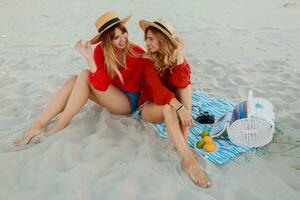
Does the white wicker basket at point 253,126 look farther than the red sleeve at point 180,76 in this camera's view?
No

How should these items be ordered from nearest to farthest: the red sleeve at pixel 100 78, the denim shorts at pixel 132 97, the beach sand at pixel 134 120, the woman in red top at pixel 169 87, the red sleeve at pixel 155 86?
the beach sand at pixel 134 120 → the woman in red top at pixel 169 87 → the red sleeve at pixel 155 86 → the red sleeve at pixel 100 78 → the denim shorts at pixel 132 97

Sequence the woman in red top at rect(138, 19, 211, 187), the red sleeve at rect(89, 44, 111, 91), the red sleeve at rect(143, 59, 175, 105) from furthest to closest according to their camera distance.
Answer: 1. the red sleeve at rect(89, 44, 111, 91)
2. the red sleeve at rect(143, 59, 175, 105)
3. the woman in red top at rect(138, 19, 211, 187)

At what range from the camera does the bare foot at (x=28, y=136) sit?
3.29m

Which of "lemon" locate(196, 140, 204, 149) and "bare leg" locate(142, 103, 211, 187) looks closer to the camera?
"bare leg" locate(142, 103, 211, 187)

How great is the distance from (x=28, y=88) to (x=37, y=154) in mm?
1774

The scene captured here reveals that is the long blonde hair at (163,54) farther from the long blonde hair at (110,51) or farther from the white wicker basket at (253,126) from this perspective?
the white wicker basket at (253,126)

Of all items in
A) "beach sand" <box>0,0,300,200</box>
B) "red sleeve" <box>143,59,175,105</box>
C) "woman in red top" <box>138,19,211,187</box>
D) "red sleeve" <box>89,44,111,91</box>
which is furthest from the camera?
"red sleeve" <box>89,44,111,91</box>

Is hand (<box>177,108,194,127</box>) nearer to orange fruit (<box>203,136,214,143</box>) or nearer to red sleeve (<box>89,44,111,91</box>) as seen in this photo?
orange fruit (<box>203,136,214,143</box>)

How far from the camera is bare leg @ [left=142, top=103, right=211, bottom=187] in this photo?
2748 mm

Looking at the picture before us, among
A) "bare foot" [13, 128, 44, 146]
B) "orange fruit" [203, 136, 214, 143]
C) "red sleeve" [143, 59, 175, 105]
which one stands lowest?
"orange fruit" [203, 136, 214, 143]

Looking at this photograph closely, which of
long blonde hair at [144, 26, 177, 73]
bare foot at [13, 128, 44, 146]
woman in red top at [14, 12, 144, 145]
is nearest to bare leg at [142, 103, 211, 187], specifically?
long blonde hair at [144, 26, 177, 73]

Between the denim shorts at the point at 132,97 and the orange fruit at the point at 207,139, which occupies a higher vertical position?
the denim shorts at the point at 132,97

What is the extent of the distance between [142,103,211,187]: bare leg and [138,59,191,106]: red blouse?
4.0 inches

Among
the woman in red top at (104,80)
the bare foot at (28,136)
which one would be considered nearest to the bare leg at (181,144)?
the woman in red top at (104,80)
